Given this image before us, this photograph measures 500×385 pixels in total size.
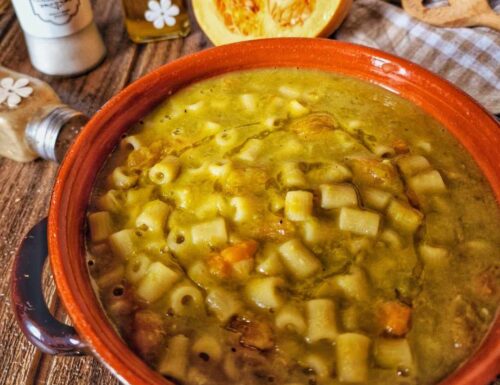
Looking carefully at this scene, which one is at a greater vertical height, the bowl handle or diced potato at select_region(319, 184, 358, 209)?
diced potato at select_region(319, 184, 358, 209)

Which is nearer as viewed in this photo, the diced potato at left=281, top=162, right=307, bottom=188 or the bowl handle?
the bowl handle

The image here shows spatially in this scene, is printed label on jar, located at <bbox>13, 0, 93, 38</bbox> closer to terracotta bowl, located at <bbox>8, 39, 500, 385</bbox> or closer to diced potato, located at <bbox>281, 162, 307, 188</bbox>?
terracotta bowl, located at <bbox>8, 39, 500, 385</bbox>

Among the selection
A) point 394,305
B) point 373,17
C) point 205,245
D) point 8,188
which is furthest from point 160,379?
point 373,17

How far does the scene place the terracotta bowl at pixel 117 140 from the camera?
110cm

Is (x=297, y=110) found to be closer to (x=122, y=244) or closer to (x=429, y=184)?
(x=429, y=184)

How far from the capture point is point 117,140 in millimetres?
1570

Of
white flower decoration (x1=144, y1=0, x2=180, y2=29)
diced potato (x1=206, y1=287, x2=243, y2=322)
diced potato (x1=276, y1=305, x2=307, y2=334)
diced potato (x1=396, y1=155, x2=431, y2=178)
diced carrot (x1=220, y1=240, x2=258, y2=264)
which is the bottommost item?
white flower decoration (x1=144, y1=0, x2=180, y2=29)

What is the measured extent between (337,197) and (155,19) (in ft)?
4.21

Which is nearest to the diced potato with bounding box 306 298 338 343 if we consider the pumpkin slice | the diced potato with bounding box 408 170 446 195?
the diced potato with bounding box 408 170 446 195

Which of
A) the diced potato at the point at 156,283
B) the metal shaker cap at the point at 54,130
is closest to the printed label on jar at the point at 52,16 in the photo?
the metal shaker cap at the point at 54,130

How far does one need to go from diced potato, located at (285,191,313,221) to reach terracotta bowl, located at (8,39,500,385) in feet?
1.47

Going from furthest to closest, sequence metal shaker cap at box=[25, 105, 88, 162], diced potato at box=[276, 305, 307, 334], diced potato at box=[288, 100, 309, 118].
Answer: metal shaker cap at box=[25, 105, 88, 162]
diced potato at box=[288, 100, 309, 118]
diced potato at box=[276, 305, 307, 334]

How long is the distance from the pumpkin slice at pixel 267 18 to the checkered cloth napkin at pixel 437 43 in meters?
0.15

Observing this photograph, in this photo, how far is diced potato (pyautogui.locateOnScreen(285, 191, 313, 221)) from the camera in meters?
1.33
